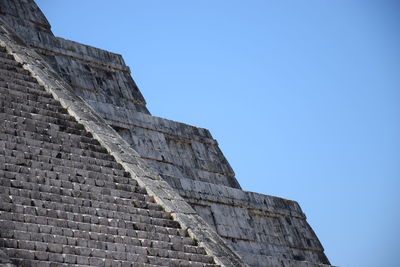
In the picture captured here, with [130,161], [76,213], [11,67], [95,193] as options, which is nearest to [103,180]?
[95,193]

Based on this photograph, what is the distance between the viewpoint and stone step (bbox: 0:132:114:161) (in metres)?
10.5

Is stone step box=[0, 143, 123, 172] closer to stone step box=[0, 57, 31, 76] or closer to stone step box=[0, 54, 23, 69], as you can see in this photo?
stone step box=[0, 57, 31, 76]

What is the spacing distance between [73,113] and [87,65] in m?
4.98

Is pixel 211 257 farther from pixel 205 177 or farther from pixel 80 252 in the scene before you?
pixel 205 177

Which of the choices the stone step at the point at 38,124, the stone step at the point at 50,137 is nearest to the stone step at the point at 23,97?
the stone step at the point at 38,124

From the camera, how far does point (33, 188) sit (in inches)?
387

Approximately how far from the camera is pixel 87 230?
9.68m

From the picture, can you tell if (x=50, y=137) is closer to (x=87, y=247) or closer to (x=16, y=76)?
(x=16, y=76)

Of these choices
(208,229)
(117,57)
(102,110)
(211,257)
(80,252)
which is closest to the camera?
(80,252)

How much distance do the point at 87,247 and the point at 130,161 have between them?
8.52 feet

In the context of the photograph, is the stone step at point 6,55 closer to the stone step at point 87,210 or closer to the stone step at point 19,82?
the stone step at point 19,82

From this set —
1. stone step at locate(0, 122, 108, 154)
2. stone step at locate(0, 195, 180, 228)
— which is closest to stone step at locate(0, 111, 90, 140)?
stone step at locate(0, 122, 108, 154)

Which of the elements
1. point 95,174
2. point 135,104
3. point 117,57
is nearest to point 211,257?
point 95,174

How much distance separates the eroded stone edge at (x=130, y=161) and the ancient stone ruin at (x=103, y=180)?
2 centimetres
